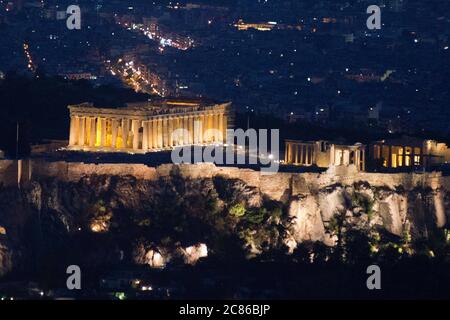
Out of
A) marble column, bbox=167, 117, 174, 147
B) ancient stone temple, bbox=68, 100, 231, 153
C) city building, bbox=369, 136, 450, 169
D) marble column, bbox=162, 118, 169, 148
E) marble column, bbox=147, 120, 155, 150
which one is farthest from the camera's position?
city building, bbox=369, 136, 450, 169

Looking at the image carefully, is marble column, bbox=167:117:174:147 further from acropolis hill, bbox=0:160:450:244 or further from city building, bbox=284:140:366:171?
acropolis hill, bbox=0:160:450:244

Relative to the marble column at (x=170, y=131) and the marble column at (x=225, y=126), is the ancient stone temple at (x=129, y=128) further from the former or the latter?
the marble column at (x=225, y=126)

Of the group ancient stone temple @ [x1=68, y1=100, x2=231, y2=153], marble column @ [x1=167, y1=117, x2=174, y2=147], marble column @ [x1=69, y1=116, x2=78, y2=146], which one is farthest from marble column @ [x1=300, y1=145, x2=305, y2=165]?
marble column @ [x1=69, y1=116, x2=78, y2=146]

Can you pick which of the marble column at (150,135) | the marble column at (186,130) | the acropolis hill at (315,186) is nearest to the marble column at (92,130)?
the marble column at (150,135)

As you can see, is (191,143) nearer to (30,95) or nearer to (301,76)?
(30,95)

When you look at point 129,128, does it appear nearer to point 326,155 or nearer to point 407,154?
point 326,155
